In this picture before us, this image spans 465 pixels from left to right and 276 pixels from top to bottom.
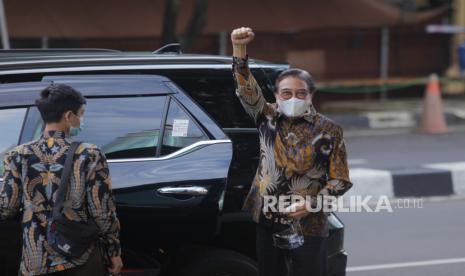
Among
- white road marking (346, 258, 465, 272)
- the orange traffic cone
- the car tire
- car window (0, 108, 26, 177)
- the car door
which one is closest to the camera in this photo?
car window (0, 108, 26, 177)

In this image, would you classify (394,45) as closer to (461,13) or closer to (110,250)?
(461,13)

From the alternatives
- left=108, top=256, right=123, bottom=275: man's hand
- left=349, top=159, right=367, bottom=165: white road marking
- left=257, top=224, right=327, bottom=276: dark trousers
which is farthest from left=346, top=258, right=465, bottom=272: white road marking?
left=349, top=159, right=367, bottom=165: white road marking

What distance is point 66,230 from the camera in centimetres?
380

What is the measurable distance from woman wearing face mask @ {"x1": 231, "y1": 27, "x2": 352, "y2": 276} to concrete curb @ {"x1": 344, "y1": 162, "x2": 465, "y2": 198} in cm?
482

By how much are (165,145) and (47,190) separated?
97 centimetres

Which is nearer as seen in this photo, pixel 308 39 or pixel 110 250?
pixel 110 250

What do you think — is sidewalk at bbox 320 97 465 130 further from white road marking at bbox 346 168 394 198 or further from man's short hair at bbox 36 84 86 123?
man's short hair at bbox 36 84 86 123

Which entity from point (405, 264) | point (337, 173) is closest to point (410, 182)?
point (405, 264)

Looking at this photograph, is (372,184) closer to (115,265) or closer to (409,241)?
(409,241)

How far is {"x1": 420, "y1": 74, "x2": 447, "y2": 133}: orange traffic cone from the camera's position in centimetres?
1454

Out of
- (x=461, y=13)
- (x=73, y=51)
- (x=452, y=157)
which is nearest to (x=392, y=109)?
(x=461, y=13)

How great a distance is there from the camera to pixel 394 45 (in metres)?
19.0

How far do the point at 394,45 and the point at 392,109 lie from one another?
2393mm

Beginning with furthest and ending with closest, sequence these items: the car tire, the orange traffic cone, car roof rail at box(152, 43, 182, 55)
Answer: the orange traffic cone
car roof rail at box(152, 43, 182, 55)
the car tire
